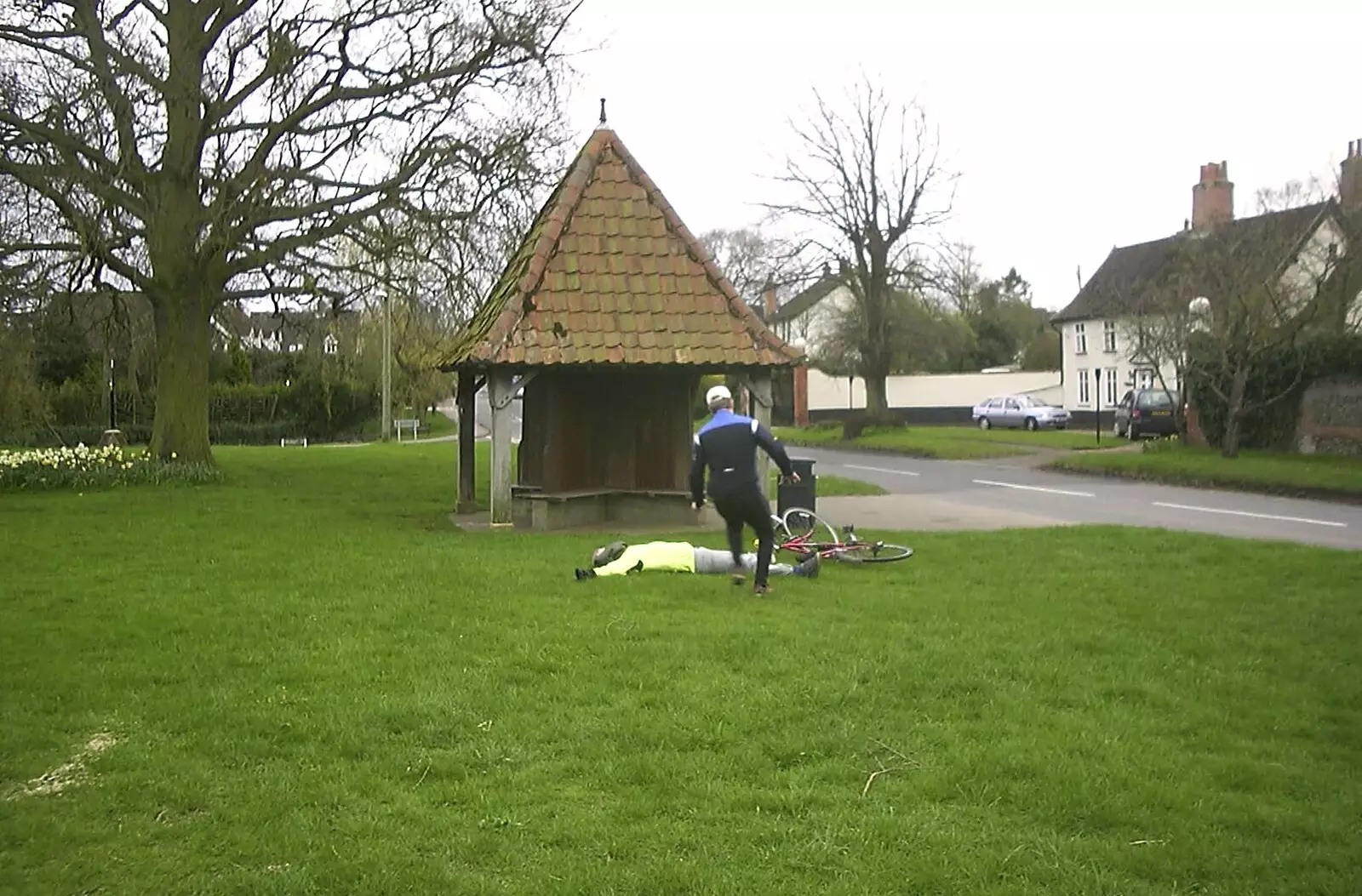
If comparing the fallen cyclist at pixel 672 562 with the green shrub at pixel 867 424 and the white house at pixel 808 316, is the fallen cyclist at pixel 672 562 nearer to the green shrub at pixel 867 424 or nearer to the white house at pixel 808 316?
the green shrub at pixel 867 424

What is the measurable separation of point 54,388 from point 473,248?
1214 inches

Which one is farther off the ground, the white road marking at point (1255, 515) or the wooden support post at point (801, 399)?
the wooden support post at point (801, 399)

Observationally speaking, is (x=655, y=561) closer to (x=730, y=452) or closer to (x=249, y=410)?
(x=730, y=452)

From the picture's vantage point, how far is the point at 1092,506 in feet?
68.6

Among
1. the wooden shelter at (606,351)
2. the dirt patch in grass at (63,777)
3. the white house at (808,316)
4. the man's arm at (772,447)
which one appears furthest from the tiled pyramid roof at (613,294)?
the white house at (808,316)

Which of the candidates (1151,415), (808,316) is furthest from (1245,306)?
(808,316)

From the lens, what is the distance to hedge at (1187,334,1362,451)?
28516 millimetres

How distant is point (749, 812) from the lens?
213 inches

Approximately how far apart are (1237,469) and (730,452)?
19.9 m

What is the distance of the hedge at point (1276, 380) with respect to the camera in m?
28.5

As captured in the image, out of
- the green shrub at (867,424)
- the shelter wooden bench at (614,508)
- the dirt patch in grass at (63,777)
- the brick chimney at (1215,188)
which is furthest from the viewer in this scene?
the brick chimney at (1215,188)

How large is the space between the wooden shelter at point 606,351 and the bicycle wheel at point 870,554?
4459 millimetres

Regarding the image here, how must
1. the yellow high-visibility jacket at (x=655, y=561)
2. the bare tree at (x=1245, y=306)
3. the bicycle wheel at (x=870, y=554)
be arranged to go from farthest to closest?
the bare tree at (x=1245, y=306), the bicycle wheel at (x=870, y=554), the yellow high-visibility jacket at (x=655, y=561)

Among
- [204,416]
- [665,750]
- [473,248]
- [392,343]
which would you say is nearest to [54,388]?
[392,343]
